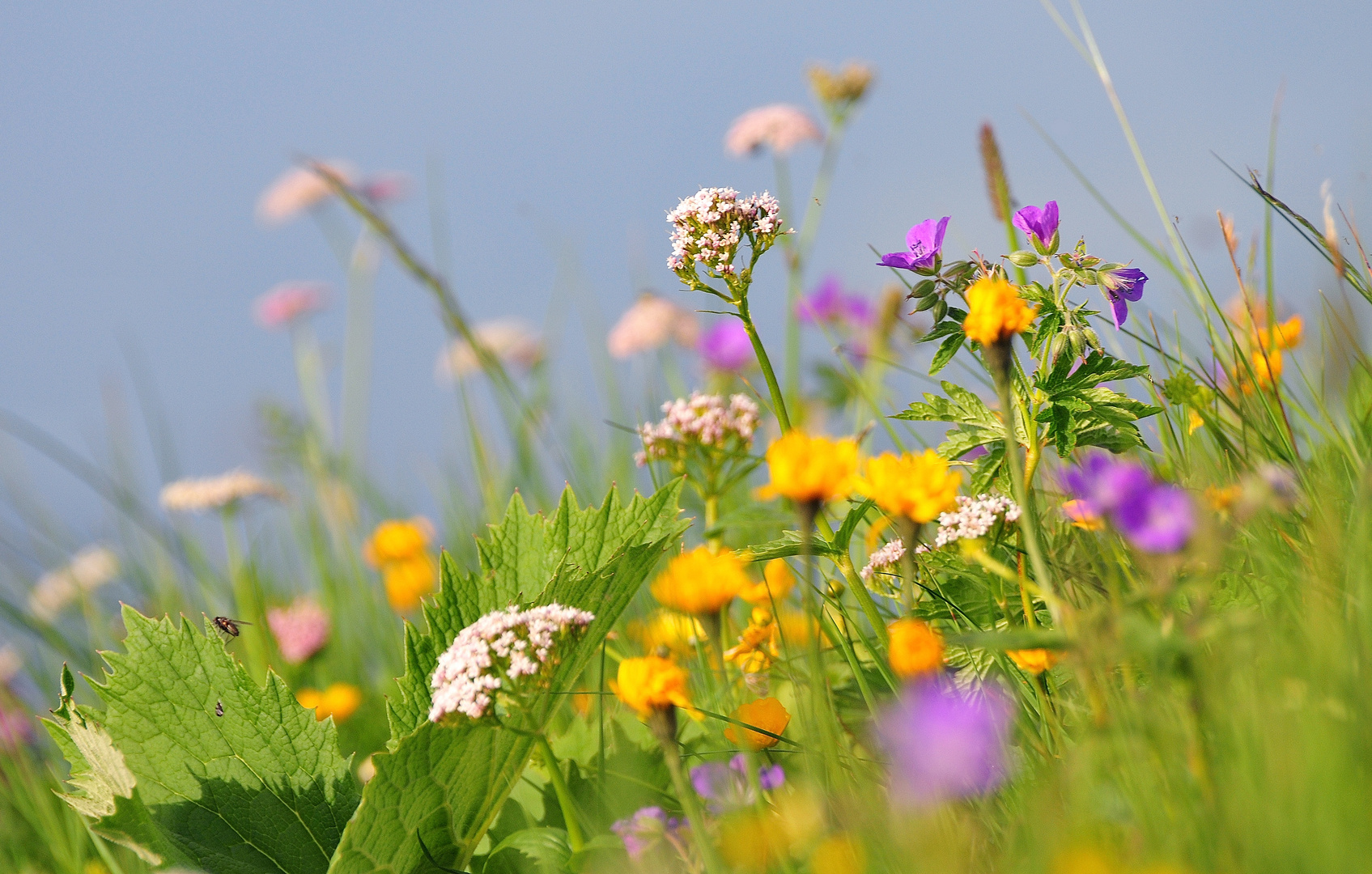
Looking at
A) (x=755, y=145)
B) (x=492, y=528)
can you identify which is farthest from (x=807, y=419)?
(x=492, y=528)

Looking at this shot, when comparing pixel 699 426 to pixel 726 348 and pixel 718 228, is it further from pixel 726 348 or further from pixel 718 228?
pixel 726 348

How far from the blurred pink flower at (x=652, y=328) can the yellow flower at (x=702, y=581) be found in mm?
3270

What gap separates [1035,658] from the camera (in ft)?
4.24

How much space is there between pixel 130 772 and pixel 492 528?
67cm

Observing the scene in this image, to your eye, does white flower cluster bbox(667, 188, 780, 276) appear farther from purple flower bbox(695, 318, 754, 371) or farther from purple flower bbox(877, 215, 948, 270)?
purple flower bbox(695, 318, 754, 371)

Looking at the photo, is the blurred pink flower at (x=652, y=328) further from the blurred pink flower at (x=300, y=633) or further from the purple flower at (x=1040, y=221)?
the purple flower at (x=1040, y=221)

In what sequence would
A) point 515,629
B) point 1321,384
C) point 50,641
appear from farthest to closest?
point 50,641 < point 1321,384 < point 515,629

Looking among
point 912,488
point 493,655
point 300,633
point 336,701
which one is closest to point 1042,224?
point 912,488

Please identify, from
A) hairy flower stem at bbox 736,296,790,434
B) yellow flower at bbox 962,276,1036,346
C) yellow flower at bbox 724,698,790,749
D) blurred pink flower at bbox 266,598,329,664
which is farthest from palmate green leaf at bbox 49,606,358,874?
blurred pink flower at bbox 266,598,329,664

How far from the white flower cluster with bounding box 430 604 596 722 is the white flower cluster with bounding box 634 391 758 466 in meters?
0.83

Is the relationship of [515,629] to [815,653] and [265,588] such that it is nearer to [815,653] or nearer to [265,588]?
[815,653]

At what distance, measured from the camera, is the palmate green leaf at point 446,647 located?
1.39 metres

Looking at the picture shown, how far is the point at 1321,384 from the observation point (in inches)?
81.5

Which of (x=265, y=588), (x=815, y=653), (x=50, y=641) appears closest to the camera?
(x=815, y=653)
